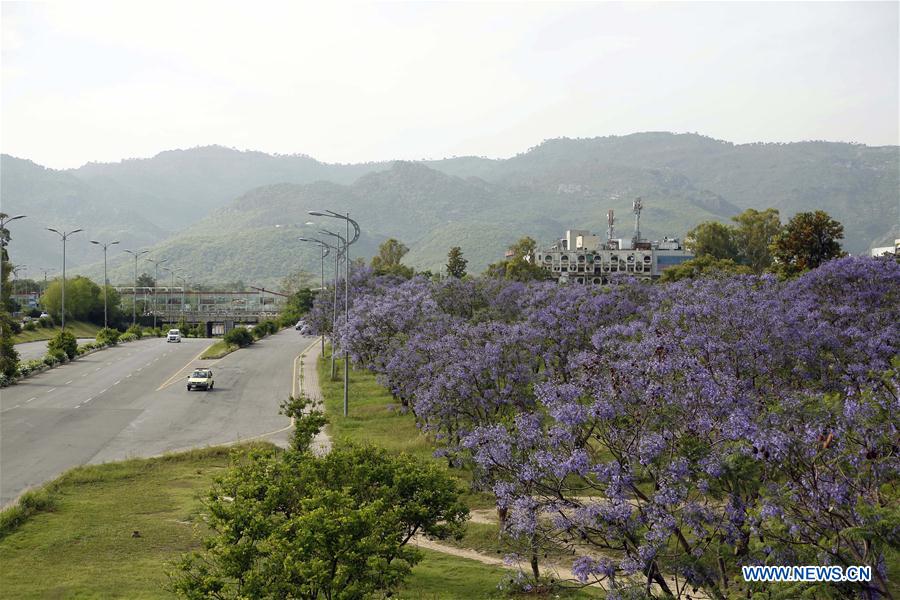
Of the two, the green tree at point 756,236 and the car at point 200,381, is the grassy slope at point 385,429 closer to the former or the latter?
the car at point 200,381

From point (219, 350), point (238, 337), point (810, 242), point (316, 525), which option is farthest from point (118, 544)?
point (238, 337)

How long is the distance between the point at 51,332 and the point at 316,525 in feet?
305

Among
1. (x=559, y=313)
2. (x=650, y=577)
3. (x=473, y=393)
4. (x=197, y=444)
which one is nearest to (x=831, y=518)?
(x=650, y=577)

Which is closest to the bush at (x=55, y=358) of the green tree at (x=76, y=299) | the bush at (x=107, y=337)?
the bush at (x=107, y=337)

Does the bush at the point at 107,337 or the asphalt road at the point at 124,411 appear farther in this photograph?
the bush at the point at 107,337

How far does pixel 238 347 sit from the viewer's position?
8350cm

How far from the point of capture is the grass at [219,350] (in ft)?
247

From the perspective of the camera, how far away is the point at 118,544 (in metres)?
21.1

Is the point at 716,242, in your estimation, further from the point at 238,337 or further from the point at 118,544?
the point at 118,544

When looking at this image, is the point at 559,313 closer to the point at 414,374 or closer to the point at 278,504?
the point at 414,374

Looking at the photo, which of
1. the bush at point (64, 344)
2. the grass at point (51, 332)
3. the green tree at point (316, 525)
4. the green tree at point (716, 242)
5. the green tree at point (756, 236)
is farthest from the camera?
the green tree at point (716, 242)

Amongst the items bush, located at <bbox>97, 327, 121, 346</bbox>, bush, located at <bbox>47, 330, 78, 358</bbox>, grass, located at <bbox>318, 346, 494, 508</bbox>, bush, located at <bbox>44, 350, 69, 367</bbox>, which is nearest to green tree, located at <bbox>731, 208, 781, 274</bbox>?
grass, located at <bbox>318, 346, 494, 508</bbox>

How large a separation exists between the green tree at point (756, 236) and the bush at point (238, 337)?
204 feet

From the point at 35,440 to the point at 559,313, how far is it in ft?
75.2
